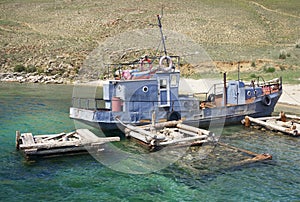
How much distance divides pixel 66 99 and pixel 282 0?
8323cm

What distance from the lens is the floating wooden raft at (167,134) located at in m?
16.8

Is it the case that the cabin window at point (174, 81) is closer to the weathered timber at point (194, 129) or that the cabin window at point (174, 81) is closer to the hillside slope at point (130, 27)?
the weathered timber at point (194, 129)

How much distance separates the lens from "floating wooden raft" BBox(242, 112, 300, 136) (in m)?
19.8

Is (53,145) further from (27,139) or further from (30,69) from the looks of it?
(30,69)

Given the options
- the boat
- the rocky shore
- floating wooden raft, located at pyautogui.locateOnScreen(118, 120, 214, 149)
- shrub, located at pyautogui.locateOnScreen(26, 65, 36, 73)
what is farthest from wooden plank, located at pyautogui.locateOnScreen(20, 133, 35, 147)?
shrub, located at pyautogui.locateOnScreen(26, 65, 36, 73)

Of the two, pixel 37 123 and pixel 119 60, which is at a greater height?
pixel 119 60

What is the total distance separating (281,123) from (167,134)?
6643 millimetres

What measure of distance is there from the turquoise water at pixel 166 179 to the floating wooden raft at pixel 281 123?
1214mm

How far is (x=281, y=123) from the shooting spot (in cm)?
2172

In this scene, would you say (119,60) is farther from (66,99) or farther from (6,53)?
(66,99)

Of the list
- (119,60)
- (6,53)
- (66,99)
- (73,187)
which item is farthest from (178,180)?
(6,53)

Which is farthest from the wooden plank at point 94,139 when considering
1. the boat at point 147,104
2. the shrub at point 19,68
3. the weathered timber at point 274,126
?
the shrub at point 19,68

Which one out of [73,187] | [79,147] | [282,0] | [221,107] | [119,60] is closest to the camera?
[73,187]

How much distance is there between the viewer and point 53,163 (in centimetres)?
1514
